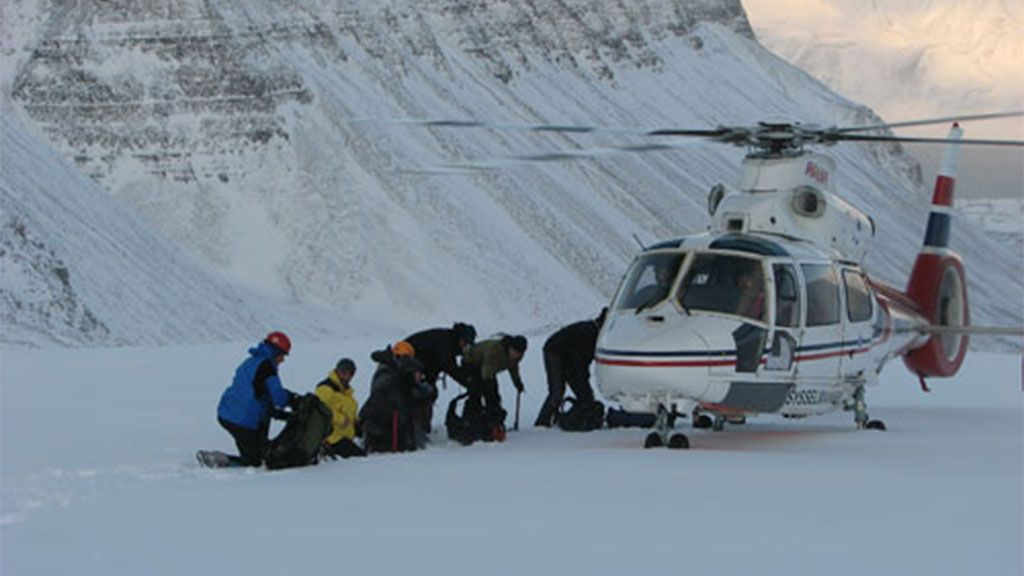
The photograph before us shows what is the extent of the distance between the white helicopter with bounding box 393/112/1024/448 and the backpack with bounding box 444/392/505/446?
4.41 ft

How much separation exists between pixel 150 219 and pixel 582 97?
3909 cm

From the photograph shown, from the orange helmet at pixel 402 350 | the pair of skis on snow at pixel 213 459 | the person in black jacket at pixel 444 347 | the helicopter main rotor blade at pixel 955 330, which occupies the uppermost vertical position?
the helicopter main rotor blade at pixel 955 330

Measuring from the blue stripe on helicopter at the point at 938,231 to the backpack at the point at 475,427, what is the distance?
9336 millimetres

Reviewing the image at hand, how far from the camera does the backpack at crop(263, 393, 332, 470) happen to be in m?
13.5

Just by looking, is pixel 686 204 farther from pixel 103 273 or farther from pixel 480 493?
pixel 480 493

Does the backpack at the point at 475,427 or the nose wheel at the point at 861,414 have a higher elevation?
the nose wheel at the point at 861,414

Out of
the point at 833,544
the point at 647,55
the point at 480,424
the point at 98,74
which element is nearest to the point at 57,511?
the point at 833,544

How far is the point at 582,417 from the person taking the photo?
18.2 meters

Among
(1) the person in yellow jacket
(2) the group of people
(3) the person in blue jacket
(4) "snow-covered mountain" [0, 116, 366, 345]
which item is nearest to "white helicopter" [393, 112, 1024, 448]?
(2) the group of people

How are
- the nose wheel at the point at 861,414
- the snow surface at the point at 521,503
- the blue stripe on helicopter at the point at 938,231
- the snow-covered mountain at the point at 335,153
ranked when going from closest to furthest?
1. the snow surface at the point at 521,503
2. the nose wheel at the point at 861,414
3. the blue stripe on helicopter at the point at 938,231
4. the snow-covered mountain at the point at 335,153

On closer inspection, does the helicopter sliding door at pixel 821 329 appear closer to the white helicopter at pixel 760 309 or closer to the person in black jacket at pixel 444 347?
the white helicopter at pixel 760 309

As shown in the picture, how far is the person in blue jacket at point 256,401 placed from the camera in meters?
13.6

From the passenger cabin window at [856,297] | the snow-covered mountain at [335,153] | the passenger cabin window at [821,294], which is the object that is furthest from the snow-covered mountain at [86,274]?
the passenger cabin window at [821,294]

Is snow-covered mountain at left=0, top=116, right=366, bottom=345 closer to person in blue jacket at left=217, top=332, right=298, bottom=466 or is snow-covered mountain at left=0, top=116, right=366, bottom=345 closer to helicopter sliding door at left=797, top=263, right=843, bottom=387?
helicopter sliding door at left=797, top=263, right=843, bottom=387
